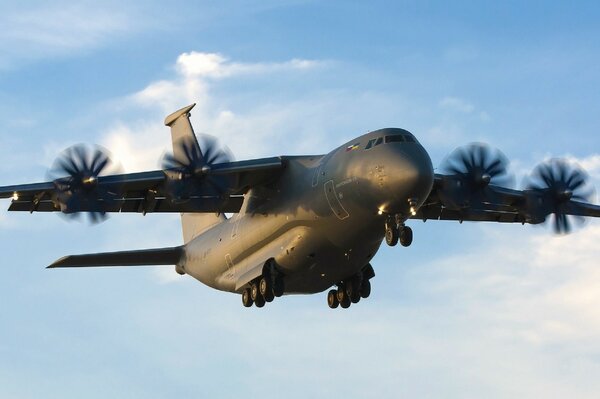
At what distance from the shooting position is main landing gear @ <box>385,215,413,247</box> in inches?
1257

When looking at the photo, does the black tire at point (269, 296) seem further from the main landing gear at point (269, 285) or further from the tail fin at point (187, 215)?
the tail fin at point (187, 215)

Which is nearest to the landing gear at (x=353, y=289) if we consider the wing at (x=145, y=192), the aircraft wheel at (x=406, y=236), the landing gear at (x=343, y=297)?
→ the landing gear at (x=343, y=297)

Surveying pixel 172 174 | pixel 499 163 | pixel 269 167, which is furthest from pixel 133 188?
pixel 499 163

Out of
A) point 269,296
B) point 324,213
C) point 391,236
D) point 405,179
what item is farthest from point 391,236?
point 269,296

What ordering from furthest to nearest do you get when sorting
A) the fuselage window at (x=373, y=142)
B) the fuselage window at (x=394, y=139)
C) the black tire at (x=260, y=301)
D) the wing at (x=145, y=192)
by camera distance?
the black tire at (x=260, y=301), the wing at (x=145, y=192), the fuselage window at (x=373, y=142), the fuselage window at (x=394, y=139)

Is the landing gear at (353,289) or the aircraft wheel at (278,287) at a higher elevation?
the landing gear at (353,289)

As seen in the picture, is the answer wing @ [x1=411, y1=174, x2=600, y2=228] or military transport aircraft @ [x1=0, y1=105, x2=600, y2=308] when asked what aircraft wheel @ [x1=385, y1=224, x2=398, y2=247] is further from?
wing @ [x1=411, y1=174, x2=600, y2=228]

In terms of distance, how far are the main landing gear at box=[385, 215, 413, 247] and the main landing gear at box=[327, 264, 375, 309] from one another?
4.42m

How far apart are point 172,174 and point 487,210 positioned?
10.5 m

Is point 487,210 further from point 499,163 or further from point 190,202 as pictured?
point 190,202

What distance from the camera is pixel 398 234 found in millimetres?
32000

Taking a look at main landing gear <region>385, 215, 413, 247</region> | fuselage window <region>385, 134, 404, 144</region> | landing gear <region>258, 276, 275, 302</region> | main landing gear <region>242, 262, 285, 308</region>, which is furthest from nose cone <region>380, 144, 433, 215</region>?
landing gear <region>258, 276, 275, 302</region>

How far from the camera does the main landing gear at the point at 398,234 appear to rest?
105 ft

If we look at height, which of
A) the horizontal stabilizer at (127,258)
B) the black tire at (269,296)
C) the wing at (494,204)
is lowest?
the black tire at (269,296)
